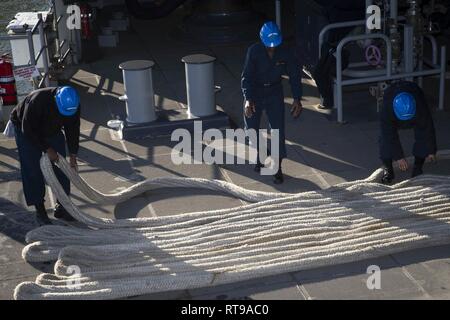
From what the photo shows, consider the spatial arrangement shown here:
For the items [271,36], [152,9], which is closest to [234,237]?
[271,36]

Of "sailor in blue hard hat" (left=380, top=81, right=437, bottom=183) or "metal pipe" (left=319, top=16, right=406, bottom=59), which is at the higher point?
"metal pipe" (left=319, top=16, right=406, bottom=59)

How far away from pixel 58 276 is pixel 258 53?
3.15 meters

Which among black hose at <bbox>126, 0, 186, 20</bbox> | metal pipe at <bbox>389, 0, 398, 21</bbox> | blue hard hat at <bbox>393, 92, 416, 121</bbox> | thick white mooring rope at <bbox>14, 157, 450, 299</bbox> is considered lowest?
thick white mooring rope at <bbox>14, 157, 450, 299</bbox>

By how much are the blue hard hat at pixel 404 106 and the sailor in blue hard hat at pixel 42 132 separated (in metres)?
3.04

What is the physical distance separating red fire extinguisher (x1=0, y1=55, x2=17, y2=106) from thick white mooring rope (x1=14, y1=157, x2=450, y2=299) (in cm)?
337

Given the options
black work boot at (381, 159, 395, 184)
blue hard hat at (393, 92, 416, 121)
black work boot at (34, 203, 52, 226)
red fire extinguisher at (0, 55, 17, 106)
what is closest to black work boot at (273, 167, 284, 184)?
black work boot at (381, 159, 395, 184)

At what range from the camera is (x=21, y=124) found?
26.0ft

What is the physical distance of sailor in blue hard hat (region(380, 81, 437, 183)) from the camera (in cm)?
803

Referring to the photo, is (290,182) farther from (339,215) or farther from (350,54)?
(350,54)

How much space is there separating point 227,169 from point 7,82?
11.9ft

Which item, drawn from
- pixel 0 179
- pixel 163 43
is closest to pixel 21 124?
pixel 0 179

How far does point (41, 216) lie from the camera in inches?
324

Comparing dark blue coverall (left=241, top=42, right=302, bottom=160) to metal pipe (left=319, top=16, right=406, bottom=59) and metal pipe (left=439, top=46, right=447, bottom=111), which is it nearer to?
metal pipe (left=319, top=16, right=406, bottom=59)

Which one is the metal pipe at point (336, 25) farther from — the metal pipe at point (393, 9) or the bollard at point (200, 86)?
the bollard at point (200, 86)
